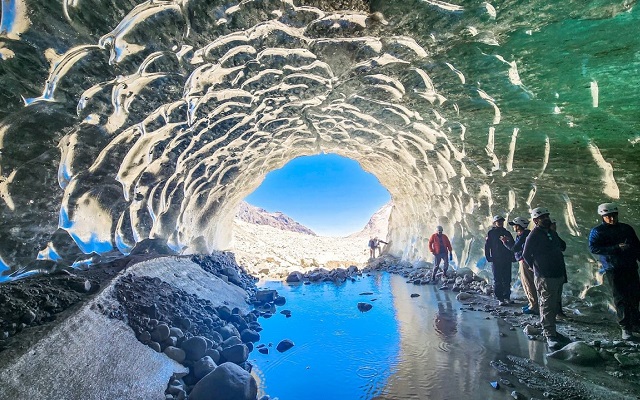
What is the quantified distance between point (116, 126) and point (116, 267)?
2377mm

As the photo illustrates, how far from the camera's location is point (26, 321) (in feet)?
9.72

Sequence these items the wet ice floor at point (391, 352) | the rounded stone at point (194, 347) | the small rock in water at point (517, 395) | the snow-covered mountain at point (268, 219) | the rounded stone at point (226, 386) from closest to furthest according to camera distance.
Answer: the small rock in water at point (517, 395)
the rounded stone at point (226, 386)
the wet ice floor at point (391, 352)
the rounded stone at point (194, 347)
the snow-covered mountain at point (268, 219)

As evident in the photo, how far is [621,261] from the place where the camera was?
4.14m

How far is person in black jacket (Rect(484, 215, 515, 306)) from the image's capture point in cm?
652

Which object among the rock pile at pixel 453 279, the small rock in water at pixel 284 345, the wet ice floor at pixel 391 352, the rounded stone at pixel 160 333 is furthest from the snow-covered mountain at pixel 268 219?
the rounded stone at pixel 160 333

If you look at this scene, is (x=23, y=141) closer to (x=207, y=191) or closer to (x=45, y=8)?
(x=45, y=8)

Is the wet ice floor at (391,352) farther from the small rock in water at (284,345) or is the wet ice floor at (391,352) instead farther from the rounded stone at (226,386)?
the rounded stone at (226,386)

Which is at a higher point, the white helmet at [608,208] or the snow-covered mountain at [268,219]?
the snow-covered mountain at [268,219]

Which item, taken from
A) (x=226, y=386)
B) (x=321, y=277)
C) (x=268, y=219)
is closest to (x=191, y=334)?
(x=226, y=386)

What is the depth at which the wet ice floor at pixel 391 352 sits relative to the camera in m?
3.78

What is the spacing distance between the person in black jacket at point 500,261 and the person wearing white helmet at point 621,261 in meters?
2.19

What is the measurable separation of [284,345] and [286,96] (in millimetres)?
4439

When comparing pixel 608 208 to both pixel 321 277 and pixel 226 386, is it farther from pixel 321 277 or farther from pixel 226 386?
pixel 321 277

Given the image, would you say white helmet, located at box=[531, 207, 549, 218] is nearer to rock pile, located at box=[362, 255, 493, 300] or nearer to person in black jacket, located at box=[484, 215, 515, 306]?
person in black jacket, located at box=[484, 215, 515, 306]
